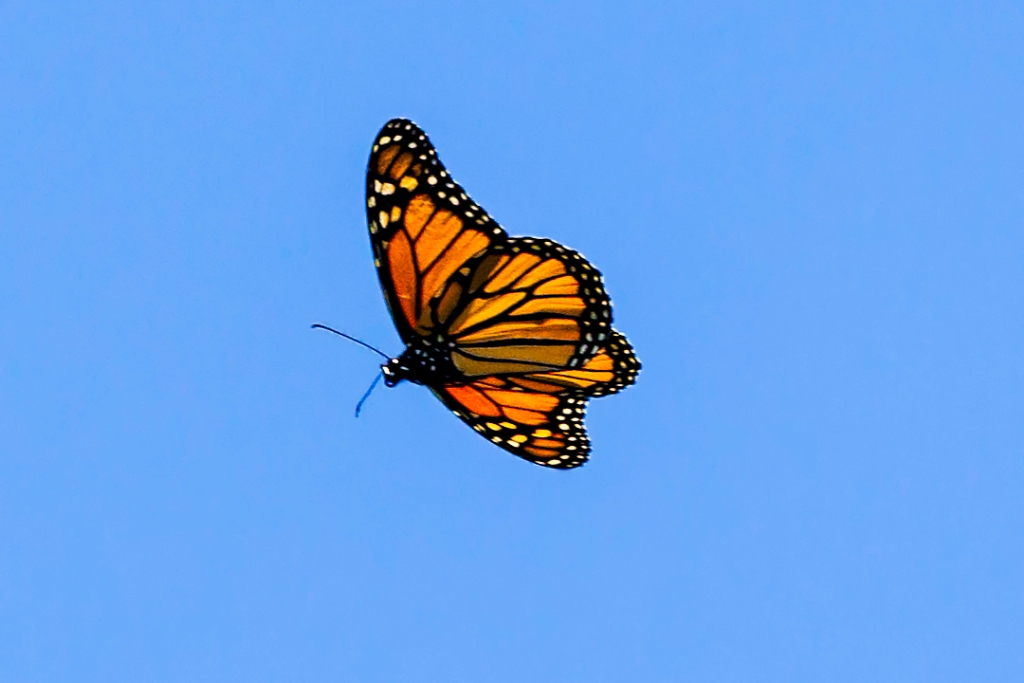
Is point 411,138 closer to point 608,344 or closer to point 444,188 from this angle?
point 444,188

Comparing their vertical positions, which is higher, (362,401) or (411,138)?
(411,138)

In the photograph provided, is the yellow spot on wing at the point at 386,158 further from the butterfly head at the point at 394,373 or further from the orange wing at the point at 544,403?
the orange wing at the point at 544,403

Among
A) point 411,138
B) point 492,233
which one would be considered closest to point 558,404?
point 492,233

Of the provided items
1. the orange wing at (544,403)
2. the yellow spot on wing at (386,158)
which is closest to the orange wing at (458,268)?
the yellow spot on wing at (386,158)

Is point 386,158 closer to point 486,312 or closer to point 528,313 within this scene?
point 486,312

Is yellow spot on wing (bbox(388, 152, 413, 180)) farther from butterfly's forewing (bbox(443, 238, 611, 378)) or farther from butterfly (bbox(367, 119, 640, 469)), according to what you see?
butterfly's forewing (bbox(443, 238, 611, 378))

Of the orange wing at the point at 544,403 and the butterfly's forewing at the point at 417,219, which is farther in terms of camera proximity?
A: the orange wing at the point at 544,403

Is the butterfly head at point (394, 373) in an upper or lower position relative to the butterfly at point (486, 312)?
lower

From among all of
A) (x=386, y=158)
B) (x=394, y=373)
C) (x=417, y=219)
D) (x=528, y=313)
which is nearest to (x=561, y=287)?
(x=528, y=313)
